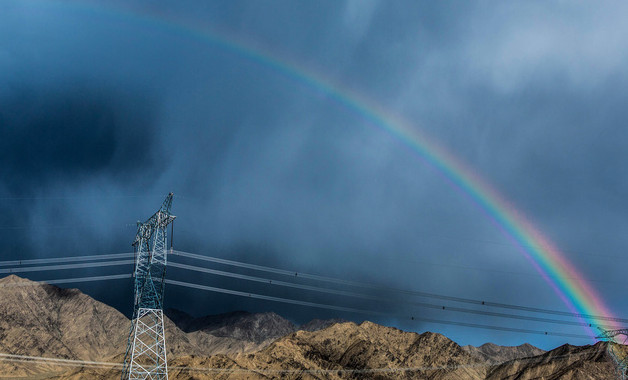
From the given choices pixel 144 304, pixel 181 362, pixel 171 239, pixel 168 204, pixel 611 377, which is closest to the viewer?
pixel 144 304

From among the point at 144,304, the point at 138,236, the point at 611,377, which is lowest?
the point at 144,304

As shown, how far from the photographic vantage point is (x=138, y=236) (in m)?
69.6

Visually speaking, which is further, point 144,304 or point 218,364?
point 218,364

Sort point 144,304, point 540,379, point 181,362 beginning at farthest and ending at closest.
Result: 1. point 181,362
2. point 540,379
3. point 144,304

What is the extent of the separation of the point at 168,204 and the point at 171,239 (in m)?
6.41

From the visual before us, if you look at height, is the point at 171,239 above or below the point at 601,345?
below

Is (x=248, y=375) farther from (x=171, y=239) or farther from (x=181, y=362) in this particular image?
(x=171, y=239)

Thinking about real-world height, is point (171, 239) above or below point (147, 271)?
above

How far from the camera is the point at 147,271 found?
6469cm

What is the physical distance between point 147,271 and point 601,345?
174m

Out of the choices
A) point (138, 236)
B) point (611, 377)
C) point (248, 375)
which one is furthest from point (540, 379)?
point (138, 236)

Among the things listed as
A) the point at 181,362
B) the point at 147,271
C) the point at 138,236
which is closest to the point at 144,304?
the point at 147,271

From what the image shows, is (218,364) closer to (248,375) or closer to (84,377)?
(248,375)

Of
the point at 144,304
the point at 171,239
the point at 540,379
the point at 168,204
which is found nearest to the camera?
the point at 144,304
